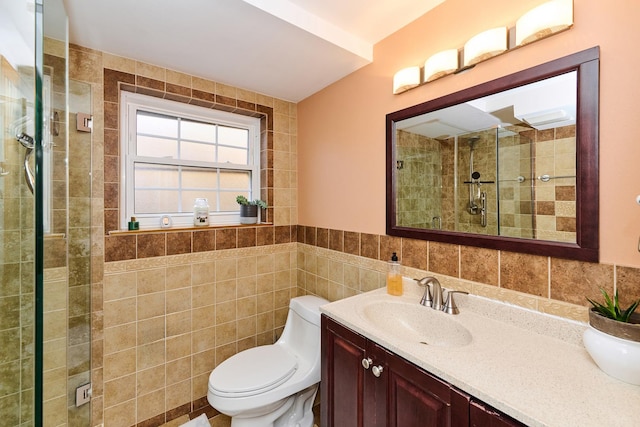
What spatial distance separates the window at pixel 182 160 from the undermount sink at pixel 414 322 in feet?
4.45

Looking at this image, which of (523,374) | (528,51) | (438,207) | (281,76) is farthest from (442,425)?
(281,76)

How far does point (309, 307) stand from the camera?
5.82 ft

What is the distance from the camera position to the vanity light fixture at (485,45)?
105 centimetres

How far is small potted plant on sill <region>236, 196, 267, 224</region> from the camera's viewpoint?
207 centimetres

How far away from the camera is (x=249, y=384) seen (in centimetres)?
141

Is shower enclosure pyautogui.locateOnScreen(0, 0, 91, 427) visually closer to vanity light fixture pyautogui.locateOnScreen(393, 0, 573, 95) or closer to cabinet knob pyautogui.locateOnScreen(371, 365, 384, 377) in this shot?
cabinet knob pyautogui.locateOnScreen(371, 365, 384, 377)

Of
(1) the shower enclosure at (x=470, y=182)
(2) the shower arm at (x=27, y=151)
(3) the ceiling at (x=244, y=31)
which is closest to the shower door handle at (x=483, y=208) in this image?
(1) the shower enclosure at (x=470, y=182)

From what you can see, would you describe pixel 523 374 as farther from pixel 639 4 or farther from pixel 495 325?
pixel 639 4

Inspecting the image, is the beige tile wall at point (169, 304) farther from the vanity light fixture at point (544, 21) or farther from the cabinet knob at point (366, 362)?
the vanity light fixture at point (544, 21)

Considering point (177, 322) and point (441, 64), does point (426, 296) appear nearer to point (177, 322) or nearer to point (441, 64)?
point (441, 64)

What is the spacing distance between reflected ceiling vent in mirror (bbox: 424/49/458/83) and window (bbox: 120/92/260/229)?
140 cm

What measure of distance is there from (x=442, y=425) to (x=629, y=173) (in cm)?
93

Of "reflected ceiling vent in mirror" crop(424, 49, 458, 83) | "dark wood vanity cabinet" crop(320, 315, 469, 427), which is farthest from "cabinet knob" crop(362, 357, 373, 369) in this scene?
"reflected ceiling vent in mirror" crop(424, 49, 458, 83)

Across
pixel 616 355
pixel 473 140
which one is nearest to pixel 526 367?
pixel 616 355
